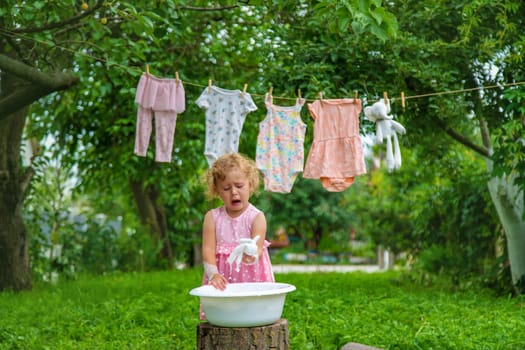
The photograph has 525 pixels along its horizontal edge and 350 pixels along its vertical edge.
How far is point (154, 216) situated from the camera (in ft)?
38.4

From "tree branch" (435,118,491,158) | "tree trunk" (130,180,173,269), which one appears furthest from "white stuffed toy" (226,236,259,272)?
"tree trunk" (130,180,173,269)

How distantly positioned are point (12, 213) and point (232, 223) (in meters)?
5.37

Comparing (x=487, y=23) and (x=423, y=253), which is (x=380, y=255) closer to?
(x=423, y=253)

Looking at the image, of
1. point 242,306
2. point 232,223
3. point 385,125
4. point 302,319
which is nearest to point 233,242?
point 232,223

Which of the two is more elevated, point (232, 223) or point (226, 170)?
point (226, 170)

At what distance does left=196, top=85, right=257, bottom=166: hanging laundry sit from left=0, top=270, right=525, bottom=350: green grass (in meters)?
1.51

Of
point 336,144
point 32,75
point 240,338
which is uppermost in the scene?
point 32,75

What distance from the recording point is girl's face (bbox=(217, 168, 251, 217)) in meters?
3.53

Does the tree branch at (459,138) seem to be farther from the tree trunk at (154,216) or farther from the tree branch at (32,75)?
the tree trunk at (154,216)

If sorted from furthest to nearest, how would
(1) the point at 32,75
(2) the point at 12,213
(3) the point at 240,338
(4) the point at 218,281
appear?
(2) the point at 12,213 → (1) the point at 32,75 → (4) the point at 218,281 → (3) the point at 240,338

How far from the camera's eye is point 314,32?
7.11 m

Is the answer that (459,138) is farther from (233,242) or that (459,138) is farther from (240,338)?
(240,338)

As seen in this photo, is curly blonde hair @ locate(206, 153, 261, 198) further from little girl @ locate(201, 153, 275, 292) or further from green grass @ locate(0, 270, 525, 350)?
green grass @ locate(0, 270, 525, 350)

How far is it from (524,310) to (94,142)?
5.95m
